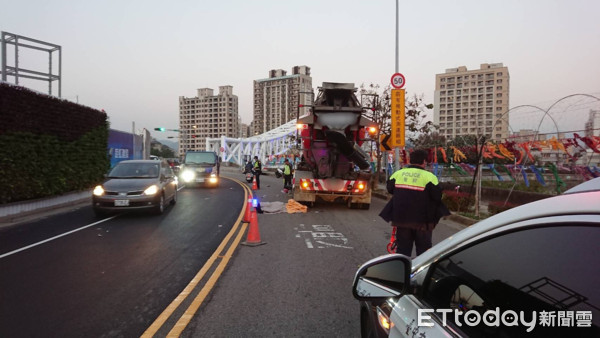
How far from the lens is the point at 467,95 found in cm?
14925

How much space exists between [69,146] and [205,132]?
557 feet

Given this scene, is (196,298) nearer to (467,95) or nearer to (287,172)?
(287,172)

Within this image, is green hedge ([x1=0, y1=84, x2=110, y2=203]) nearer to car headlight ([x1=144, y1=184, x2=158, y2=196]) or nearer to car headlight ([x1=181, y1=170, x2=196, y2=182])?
car headlight ([x1=144, y1=184, x2=158, y2=196])

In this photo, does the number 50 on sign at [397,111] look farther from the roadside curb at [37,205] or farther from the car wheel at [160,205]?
the roadside curb at [37,205]

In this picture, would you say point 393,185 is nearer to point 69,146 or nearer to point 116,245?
point 116,245

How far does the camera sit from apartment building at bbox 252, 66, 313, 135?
6373 inches

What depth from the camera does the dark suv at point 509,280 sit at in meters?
1.19

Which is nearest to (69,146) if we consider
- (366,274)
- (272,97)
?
(366,274)

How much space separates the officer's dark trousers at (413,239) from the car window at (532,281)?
2646 mm

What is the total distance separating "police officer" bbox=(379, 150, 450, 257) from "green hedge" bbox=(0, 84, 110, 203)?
11290mm

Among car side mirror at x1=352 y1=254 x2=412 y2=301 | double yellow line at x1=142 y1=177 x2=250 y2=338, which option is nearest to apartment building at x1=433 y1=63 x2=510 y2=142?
double yellow line at x1=142 y1=177 x2=250 y2=338

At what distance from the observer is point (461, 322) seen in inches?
59.1

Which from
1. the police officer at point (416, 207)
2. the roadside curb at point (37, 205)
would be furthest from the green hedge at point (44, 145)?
the police officer at point (416, 207)

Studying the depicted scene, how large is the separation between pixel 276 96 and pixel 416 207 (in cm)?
16952
